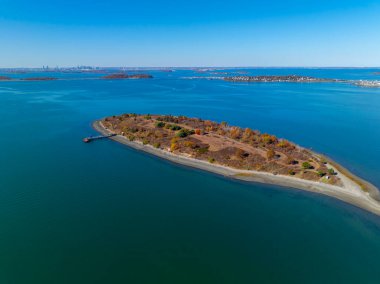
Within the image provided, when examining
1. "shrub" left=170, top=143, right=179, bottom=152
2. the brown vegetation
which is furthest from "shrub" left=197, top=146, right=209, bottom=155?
"shrub" left=170, top=143, right=179, bottom=152

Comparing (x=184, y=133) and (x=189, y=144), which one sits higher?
(x=184, y=133)

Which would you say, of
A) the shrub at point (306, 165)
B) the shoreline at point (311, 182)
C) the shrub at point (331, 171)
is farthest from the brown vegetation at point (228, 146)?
the shoreline at point (311, 182)

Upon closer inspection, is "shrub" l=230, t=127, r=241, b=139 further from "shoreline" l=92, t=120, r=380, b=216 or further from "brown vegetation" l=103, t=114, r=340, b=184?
"shoreline" l=92, t=120, r=380, b=216

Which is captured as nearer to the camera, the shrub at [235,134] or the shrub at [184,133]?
the shrub at [235,134]

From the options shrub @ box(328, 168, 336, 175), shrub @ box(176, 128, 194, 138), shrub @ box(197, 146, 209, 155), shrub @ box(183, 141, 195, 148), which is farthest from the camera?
shrub @ box(176, 128, 194, 138)

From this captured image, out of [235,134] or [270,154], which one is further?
[235,134]

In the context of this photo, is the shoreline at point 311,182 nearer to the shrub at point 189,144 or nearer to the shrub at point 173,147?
the shrub at point 173,147

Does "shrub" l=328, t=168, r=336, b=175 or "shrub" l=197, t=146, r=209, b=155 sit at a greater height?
"shrub" l=197, t=146, r=209, b=155

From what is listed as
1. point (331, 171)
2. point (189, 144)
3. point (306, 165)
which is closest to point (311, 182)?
point (306, 165)

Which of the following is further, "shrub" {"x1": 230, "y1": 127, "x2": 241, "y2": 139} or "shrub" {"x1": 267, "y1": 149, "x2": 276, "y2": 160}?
"shrub" {"x1": 230, "y1": 127, "x2": 241, "y2": 139}

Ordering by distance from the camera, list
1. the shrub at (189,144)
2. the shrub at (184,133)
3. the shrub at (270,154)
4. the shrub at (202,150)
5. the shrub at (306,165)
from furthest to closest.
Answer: the shrub at (184,133) < the shrub at (189,144) < the shrub at (202,150) < the shrub at (270,154) < the shrub at (306,165)

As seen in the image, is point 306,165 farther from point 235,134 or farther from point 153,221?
point 153,221

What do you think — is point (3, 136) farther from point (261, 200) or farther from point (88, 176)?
point (261, 200)
